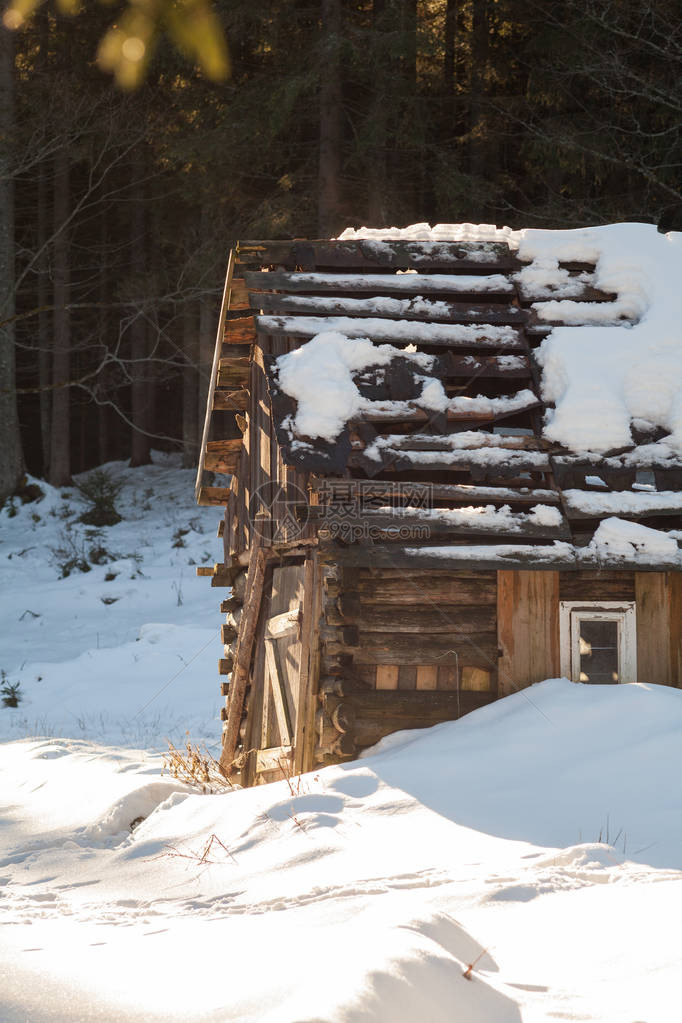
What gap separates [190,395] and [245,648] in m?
16.6

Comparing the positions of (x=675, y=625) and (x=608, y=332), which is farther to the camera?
(x=608, y=332)

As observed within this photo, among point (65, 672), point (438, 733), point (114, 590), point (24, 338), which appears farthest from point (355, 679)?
point (24, 338)

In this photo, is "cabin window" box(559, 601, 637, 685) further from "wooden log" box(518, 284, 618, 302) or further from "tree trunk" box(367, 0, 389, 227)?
"tree trunk" box(367, 0, 389, 227)

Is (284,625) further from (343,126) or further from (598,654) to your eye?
(343,126)

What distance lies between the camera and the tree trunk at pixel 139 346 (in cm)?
2531

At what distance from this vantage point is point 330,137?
1927 cm

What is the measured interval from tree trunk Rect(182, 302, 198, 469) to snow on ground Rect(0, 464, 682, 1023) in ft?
47.8

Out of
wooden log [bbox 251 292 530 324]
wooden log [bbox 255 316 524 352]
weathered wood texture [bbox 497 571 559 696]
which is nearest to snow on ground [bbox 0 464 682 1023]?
weathered wood texture [bbox 497 571 559 696]

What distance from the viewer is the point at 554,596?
296 inches

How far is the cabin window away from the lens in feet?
24.7

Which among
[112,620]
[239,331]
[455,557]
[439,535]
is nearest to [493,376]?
[439,535]

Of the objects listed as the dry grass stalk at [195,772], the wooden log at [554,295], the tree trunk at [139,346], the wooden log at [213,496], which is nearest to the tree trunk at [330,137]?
the tree trunk at [139,346]

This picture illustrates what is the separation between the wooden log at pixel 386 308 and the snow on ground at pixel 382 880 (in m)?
3.45

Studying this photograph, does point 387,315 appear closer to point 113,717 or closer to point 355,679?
point 355,679
